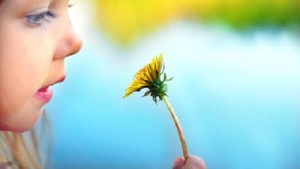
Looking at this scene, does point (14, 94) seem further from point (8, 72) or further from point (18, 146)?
point (18, 146)

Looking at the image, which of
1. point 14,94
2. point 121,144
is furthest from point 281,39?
point 14,94

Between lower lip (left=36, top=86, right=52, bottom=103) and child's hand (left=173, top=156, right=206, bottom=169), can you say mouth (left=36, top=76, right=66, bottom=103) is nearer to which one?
lower lip (left=36, top=86, right=52, bottom=103)

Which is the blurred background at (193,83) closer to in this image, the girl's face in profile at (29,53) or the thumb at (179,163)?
the thumb at (179,163)

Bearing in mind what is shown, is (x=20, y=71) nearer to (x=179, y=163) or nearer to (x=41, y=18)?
(x=41, y=18)

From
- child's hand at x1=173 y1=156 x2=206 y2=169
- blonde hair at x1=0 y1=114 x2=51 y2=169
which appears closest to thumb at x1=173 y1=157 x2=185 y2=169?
child's hand at x1=173 y1=156 x2=206 y2=169

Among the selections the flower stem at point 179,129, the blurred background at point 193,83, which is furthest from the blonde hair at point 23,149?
the flower stem at point 179,129

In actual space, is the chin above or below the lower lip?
below

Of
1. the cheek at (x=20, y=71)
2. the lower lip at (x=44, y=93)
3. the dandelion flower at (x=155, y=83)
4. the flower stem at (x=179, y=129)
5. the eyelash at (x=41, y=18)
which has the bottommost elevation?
the flower stem at (x=179, y=129)

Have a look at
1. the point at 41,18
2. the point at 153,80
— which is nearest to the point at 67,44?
the point at 41,18
